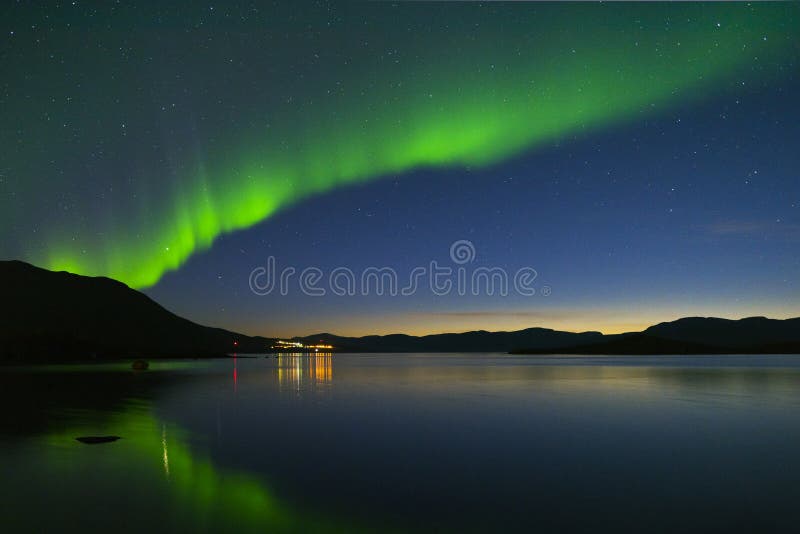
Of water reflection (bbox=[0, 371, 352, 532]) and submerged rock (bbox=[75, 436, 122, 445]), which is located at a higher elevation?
submerged rock (bbox=[75, 436, 122, 445])

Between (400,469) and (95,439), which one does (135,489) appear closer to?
(400,469)

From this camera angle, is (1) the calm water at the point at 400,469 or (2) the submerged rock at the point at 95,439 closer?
(1) the calm water at the point at 400,469

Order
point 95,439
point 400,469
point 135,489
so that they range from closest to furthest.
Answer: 1. point 135,489
2. point 400,469
3. point 95,439

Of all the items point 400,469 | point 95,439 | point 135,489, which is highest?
point 95,439

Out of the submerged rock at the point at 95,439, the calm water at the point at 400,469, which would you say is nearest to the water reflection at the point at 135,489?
the calm water at the point at 400,469

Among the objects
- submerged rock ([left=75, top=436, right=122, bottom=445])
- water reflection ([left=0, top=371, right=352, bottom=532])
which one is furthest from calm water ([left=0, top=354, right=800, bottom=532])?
submerged rock ([left=75, top=436, right=122, bottom=445])

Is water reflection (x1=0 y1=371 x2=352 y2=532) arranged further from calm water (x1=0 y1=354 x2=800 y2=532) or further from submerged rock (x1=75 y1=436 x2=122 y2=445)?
submerged rock (x1=75 y1=436 x2=122 y2=445)

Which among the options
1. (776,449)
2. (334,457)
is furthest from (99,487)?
(776,449)

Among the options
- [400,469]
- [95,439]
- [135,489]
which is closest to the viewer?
[135,489]

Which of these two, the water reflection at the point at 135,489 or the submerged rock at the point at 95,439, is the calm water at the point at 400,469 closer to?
the water reflection at the point at 135,489

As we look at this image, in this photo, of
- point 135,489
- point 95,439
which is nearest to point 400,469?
point 135,489

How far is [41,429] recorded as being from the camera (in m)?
25.5

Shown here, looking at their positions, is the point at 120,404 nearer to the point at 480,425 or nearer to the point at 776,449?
the point at 480,425

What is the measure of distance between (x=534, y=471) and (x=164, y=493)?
416 inches
